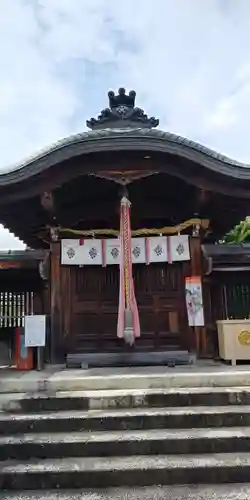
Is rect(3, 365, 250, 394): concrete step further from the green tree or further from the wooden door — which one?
the green tree

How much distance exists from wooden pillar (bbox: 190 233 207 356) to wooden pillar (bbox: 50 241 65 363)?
254 cm

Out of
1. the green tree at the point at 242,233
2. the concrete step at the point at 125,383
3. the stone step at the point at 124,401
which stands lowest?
the stone step at the point at 124,401

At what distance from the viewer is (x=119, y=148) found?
718 centimetres

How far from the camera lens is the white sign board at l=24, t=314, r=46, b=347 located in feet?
24.7

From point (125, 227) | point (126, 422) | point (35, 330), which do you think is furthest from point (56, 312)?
point (126, 422)

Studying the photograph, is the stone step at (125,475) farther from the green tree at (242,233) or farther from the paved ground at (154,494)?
the green tree at (242,233)

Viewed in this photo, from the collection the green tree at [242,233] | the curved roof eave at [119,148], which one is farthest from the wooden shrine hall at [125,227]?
the green tree at [242,233]

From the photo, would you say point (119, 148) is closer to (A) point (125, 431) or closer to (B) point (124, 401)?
(B) point (124, 401)

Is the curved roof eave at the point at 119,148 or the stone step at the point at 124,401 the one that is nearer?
the stone step at the point at 124,401

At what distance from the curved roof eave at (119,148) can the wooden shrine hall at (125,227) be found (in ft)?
0.06

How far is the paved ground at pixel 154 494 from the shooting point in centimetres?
376

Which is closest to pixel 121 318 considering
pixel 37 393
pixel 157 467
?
pixel 37 393

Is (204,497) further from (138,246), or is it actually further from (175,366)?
(138,246)

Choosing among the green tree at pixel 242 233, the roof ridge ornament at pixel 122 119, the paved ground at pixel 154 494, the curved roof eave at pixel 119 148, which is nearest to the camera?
the paved ground at pixel 154 494
